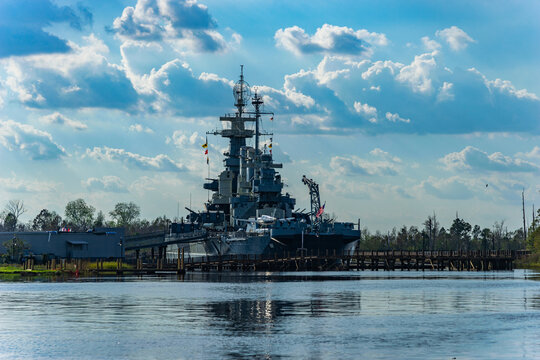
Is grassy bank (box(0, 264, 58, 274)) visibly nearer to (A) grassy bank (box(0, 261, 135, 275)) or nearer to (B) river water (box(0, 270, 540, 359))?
(A) grassy bank (box(0, 261, 135, 275))

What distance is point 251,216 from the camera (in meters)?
150

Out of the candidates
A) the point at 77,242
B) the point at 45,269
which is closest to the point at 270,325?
the point at 45,269

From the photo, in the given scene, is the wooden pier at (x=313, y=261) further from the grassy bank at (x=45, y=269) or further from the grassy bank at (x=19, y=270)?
the grassy bank at (x=19, y=270)

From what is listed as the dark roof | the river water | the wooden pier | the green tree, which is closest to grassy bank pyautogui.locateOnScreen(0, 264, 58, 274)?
the green tree

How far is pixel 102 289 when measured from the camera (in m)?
81.5

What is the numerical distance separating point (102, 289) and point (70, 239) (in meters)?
66.6

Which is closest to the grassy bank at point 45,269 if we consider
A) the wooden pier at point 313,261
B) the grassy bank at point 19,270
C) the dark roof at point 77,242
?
the grassy bank at point 19,270

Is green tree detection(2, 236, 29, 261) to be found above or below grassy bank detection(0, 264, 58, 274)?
above

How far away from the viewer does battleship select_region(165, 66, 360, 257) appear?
13638 cm

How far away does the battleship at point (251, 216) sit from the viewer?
447 feet

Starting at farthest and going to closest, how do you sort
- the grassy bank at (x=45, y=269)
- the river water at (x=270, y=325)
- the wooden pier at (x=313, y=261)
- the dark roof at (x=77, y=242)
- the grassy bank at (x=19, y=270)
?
the dark roof at (x=77, y=242) < the wooden pier at (x=313, y=261) < the grassy bank at (x=45, y=269) < the grassy bank at (x=19, y=270) < the river water at (x=270, y=325)

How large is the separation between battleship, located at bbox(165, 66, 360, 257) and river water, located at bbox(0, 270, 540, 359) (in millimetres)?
60139

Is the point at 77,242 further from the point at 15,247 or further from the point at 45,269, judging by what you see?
the point at 45,269

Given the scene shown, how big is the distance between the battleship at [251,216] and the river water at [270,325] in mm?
60139
